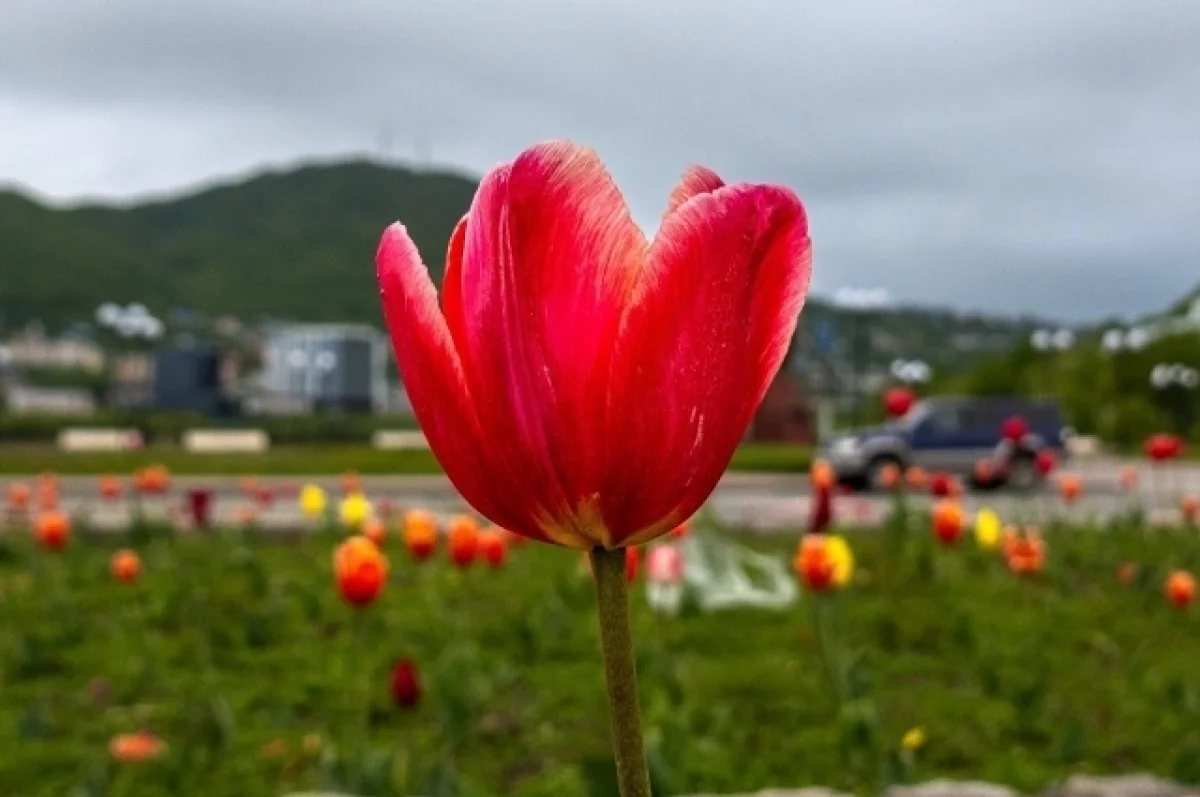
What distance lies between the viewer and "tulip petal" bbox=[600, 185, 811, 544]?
58cm

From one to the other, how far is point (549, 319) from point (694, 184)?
0.12 metres

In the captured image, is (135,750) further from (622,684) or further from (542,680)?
(622,684)

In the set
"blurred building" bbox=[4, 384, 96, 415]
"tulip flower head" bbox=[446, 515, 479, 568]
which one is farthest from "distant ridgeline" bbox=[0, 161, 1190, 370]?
"tulip flower head" bbox=[446, 515, 479, 568]

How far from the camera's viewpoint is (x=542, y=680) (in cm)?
451

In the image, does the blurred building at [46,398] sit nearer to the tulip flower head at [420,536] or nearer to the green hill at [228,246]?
the green hill at [228,246]

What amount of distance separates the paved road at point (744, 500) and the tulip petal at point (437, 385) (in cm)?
869

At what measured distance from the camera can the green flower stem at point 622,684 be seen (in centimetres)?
46

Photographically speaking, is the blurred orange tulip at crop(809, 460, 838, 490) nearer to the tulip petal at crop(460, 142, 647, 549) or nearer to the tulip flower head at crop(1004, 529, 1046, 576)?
the tulip flower head at crop(1004, 529, 1046, 576)

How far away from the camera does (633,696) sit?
0.49 meters

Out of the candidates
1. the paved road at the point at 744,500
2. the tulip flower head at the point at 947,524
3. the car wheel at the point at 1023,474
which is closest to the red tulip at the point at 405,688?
the tulip flower head at the point at 947,524

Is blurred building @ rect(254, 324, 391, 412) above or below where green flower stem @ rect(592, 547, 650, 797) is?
below

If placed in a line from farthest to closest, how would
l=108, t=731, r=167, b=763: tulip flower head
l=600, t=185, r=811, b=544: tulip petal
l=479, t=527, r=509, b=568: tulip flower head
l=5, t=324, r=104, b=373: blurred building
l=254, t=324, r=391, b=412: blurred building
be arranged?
l=5, t=324, r=104, b=373: blurred building, l=254, t=324, r=391, b=412: blurred building, l=479, t=527, r=509, b=568: tulip flower head, l=108, t=731, r=167, b=763: tulip flower head, l=600, t=185, r=811, b=544: tulip petal

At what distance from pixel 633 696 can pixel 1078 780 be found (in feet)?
9.09

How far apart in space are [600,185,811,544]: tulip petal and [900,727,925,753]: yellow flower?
9.36 feet
